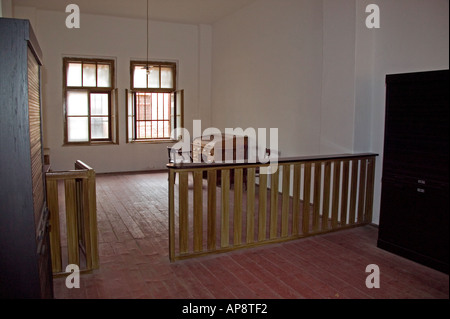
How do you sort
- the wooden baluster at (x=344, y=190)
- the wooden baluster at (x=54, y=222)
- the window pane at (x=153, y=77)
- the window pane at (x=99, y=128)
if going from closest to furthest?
1. the wooden baluster at (x=54, y=222)
2. the wooden baluster at (x=344, y=190)
3. the window pane at (x=99, y=128)
4. the window pane at (x=153, y=77)

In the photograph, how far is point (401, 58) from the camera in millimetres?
4148

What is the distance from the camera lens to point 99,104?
8031 mm

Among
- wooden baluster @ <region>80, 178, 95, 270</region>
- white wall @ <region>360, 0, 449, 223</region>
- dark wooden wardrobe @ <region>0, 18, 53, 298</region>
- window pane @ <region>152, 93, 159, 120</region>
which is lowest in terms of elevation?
wooden baluster @ <region>80, 178, 95, 270</region>

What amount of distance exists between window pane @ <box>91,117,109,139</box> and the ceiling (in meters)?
2.12

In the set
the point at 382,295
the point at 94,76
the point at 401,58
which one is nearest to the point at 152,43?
the point at 94,76

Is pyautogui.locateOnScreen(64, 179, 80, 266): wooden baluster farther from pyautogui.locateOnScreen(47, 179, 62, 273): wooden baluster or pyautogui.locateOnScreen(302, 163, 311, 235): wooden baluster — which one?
pyautogui.locateOnScreen(302, 163, 311, 235): wooden baluster

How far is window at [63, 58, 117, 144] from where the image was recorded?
769 cm

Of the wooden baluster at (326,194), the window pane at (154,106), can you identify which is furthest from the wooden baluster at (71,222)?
the window pane at (154,106)

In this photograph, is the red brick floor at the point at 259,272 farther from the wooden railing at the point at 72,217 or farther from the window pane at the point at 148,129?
the window pane at the point at 148,129

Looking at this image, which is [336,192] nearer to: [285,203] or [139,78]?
[285,203]

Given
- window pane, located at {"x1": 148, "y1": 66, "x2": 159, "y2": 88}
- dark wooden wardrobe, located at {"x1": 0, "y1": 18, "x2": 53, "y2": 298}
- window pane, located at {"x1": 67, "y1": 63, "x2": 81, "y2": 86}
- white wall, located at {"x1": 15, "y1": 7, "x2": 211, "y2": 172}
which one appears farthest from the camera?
window pane, located at {"x1": 148, "y1": 66, "x2": 159, "y2": 88}

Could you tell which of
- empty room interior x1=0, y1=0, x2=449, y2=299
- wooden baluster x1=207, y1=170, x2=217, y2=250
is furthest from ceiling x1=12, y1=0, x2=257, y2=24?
wooden baluster x1=207, y1=170, x2=217, y2=250

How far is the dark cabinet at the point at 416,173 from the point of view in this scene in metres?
3.08

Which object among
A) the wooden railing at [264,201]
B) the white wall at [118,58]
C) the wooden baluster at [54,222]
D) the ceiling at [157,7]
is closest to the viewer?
the wooden baluster at [54,222]
